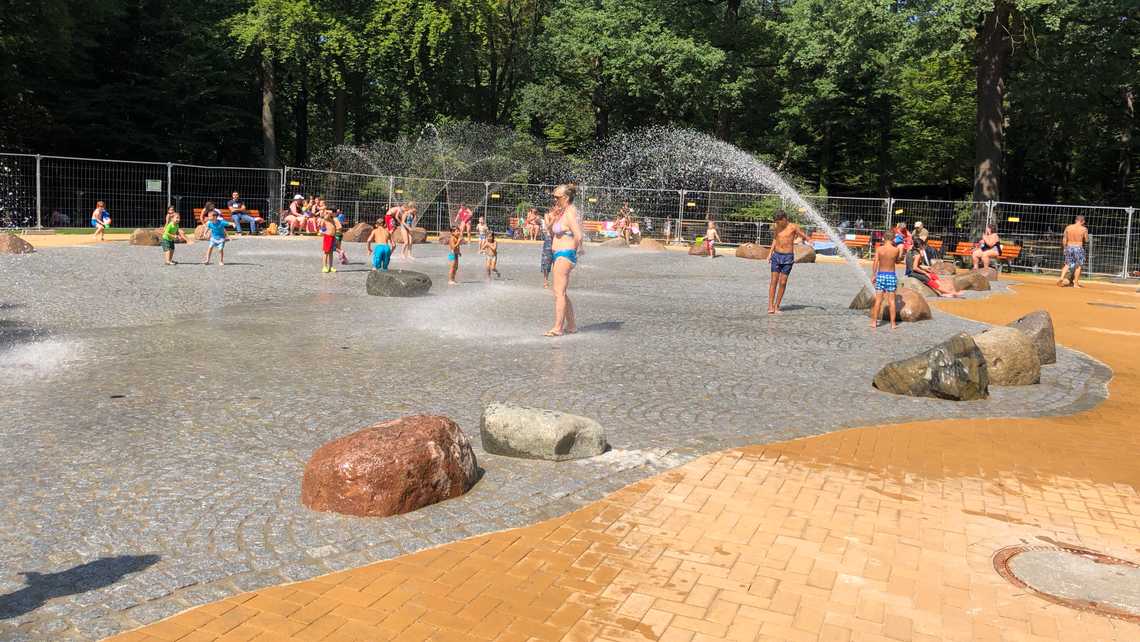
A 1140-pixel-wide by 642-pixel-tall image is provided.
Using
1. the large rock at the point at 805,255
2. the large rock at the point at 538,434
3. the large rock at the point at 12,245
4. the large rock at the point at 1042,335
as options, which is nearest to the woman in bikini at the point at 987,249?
the large rock at the point at 805,255

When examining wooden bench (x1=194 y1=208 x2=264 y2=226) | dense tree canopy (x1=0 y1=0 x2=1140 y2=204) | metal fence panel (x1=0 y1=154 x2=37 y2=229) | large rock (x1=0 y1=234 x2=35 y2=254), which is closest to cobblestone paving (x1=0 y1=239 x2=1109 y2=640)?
large rock (x1=0 y1=234 x2=35 y2=254)

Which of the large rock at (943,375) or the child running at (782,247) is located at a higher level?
the child running at (782,247)

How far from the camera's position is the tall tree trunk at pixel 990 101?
33.4 metres

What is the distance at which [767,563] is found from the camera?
199 inches

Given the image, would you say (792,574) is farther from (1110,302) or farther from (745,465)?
(1110,302)

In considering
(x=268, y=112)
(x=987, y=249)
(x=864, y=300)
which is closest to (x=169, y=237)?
(x=864, y=300)

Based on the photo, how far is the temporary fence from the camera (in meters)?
29.8

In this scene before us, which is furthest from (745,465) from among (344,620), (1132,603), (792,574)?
(344,620)

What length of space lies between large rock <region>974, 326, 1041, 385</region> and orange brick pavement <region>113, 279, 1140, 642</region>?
9.43 ft

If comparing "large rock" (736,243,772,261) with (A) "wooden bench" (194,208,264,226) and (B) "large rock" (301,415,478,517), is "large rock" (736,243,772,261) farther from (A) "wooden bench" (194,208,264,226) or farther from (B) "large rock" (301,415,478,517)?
(B) "large rock" (301,415,478,517)

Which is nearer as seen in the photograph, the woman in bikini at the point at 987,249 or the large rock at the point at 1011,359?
the large rock at the point at 1011,359

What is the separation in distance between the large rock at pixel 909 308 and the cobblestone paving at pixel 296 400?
1.86 feet

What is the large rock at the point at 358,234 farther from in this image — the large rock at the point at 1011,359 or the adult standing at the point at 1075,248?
the large rock at the point at 1011,359

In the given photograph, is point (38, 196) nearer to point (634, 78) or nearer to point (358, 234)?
point (358, 234)
